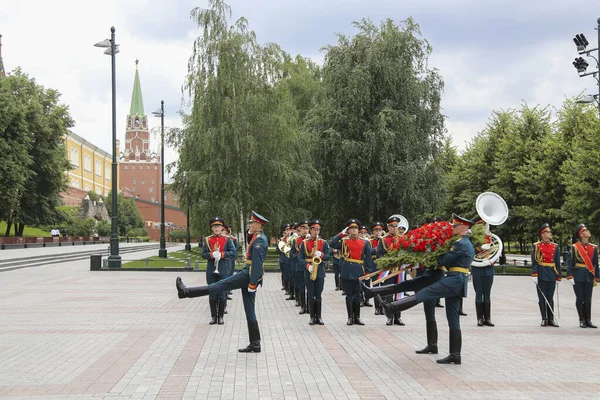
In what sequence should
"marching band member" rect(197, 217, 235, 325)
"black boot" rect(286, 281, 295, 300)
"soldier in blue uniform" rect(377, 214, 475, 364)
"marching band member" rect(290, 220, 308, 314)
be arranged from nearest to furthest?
1. "soldier in blue uniform" rect(377, 214, 475, 364)
2. "marching band member" rect(197, 217, 235, 325)
3. "marching band member" rect(290, 220, 308, 314)
4. "black boot" rect(286, 281, 295, 300)

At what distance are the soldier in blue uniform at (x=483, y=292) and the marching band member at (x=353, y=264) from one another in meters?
2.11

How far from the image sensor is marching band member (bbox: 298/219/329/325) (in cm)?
1240

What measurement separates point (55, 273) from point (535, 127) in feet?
87.1

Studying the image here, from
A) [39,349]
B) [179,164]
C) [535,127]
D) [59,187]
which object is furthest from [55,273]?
[59,187]

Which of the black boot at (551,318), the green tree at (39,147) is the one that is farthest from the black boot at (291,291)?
the green tree at (39,147)

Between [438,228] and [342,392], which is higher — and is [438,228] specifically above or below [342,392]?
above

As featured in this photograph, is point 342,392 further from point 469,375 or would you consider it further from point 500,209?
point 500,209

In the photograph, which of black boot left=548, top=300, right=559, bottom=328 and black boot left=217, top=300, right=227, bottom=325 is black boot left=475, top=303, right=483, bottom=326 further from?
black boot left=217, top=300, right=227, bottom=325

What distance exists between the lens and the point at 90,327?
11.7 metres

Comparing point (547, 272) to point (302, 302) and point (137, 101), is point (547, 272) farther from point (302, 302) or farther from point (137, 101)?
point (137, 101)

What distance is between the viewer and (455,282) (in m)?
8.44

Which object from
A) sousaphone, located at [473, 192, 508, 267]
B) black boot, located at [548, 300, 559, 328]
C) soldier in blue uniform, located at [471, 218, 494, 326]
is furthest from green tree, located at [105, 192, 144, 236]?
black boot, located at [548, 300, 559, 328]

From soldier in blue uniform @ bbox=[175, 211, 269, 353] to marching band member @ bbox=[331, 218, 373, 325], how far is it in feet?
11.5

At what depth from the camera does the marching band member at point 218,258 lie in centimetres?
1249
